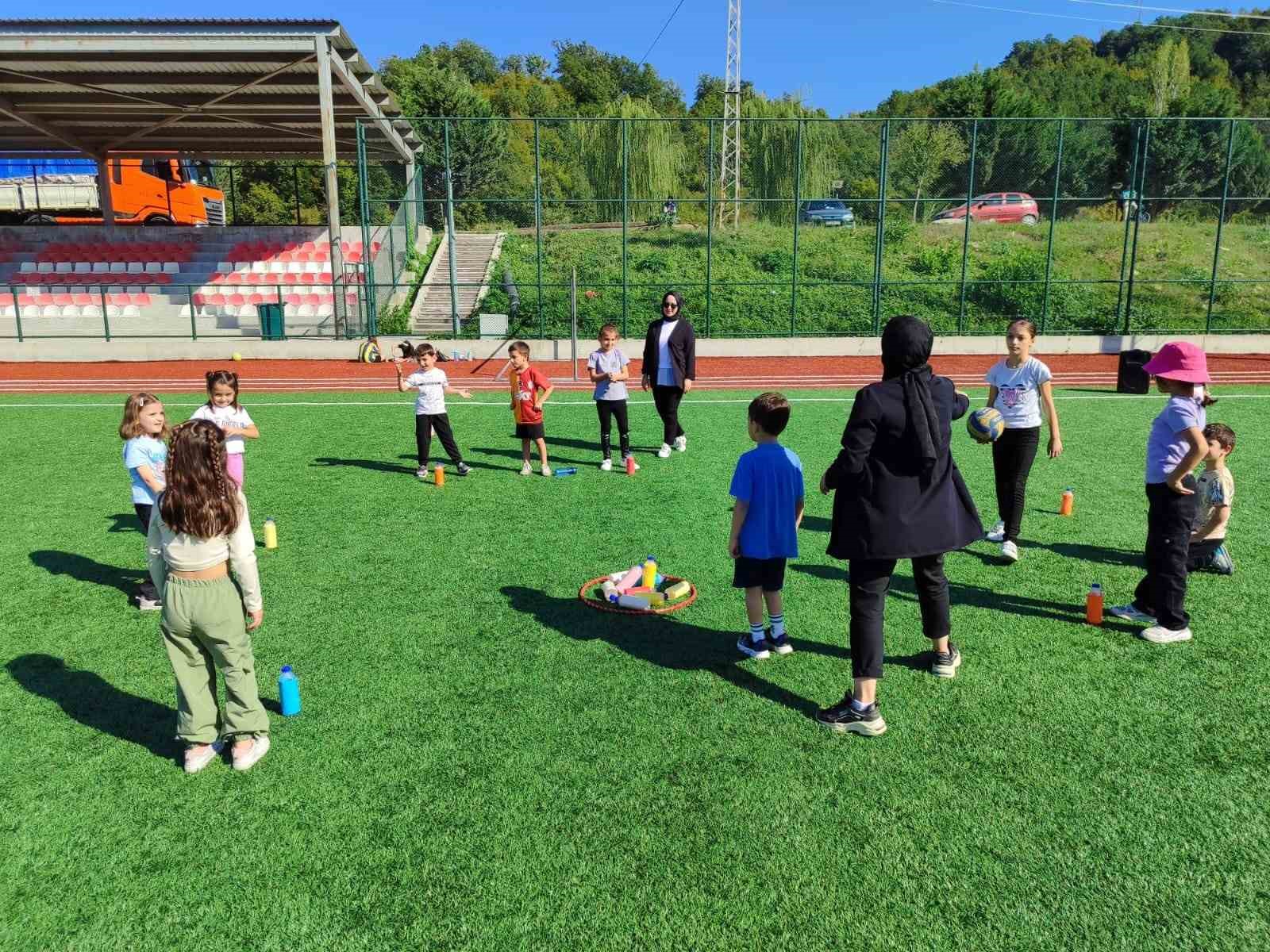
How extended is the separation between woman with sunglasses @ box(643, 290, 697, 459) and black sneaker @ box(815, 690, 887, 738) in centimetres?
662

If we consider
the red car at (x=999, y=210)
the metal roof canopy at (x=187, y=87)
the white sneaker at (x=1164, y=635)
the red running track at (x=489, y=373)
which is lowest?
the white sneaker at (x=1164, y=635)

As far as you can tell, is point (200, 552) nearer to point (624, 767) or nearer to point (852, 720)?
point (624, 767)

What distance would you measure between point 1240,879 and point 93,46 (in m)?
26.5

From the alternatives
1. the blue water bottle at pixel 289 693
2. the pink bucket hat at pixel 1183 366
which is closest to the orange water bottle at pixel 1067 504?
the pink bucket hat at pixel 1183 366

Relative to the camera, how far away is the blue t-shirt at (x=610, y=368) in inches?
442

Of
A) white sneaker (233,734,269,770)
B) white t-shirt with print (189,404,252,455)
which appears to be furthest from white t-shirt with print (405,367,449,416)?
white sneaker (233,734,269,770)

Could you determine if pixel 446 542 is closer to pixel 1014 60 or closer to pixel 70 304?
pixel 70 304

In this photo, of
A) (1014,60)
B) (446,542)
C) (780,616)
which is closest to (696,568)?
(780,616)

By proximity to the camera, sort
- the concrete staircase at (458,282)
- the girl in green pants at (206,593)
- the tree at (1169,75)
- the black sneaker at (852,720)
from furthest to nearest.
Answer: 1. the tree at (1169,75)
2. the concrete staircase at (458,282)
3. the black sneaker at (852,720)
4. the girl in green pants at (206,593)

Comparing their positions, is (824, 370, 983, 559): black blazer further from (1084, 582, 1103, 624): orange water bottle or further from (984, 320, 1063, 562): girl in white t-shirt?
(984, 320, 1063, 562): girl in white t-shirt

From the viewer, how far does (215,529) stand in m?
4.54

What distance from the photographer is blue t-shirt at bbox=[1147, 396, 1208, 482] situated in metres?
5.92

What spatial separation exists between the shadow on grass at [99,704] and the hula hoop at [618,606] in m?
2.88

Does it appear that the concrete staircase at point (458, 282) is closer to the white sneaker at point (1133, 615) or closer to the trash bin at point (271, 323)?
the trash bin at point (271, 323)
